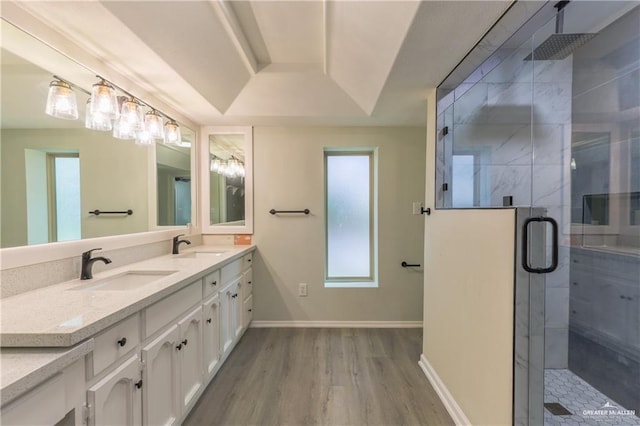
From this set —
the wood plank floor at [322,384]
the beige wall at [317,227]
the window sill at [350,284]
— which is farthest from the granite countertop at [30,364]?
the window sill at [350,284]

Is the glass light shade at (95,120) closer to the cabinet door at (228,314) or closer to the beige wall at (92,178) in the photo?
the beige wall at (92,178)

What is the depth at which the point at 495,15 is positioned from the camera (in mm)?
1147

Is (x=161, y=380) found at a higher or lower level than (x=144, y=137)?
lower

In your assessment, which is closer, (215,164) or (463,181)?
(463,181)

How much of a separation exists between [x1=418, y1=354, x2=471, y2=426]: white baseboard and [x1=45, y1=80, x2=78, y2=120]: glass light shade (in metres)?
2.79

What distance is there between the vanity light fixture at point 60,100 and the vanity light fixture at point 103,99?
10 cm

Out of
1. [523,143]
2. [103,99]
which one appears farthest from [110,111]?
[523,143]

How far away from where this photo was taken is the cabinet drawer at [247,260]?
2520 millimetres

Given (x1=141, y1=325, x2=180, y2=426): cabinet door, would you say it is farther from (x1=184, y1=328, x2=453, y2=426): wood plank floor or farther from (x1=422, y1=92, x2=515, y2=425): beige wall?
(x1=422, y1=92, x2=515, y2=425): beige wall

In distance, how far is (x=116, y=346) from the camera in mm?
983

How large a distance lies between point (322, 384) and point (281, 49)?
2553mm

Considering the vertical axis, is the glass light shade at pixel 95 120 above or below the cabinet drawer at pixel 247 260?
above

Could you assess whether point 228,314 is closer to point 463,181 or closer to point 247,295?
point 247,295

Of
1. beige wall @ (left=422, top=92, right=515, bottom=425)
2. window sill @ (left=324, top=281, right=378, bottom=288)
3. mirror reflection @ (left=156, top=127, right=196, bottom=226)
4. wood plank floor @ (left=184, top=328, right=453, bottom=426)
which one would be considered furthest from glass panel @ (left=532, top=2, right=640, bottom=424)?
mirror reflection @ (left=156, top=127, right=196, bottom=226)
